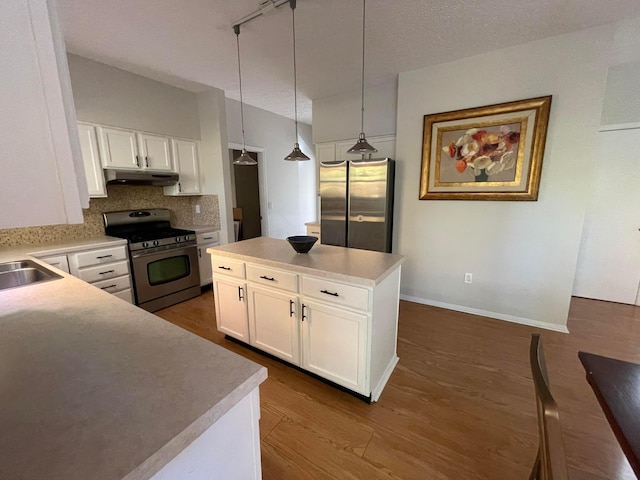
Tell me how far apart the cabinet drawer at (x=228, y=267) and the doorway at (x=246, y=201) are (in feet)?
9.23

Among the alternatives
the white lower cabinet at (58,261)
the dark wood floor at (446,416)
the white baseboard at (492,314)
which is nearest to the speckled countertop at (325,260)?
the dark wood floor at (446,416)

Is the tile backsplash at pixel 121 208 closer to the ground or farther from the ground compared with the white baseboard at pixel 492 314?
farther from the ground

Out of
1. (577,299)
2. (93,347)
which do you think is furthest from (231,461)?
(577,299)

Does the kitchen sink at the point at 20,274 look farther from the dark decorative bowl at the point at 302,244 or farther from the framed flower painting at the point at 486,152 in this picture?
the framed flower painting at the point at 486,152

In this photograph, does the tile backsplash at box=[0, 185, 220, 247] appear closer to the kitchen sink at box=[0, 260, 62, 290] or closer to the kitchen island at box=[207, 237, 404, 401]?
the kitchen sink at box=[0, 260, 62, 290]

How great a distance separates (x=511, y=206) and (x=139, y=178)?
389cm

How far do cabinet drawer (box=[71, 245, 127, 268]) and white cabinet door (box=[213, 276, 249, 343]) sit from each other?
48.7 inches

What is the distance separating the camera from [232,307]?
7.54 feet

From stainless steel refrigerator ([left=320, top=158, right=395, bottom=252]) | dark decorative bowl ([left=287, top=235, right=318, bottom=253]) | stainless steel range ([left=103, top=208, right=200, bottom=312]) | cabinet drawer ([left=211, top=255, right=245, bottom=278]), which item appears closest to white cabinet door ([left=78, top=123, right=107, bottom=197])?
stainless steel range ([left=103, top=208, right=200, bottom=312])

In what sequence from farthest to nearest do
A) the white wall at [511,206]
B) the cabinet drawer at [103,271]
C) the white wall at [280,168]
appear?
the white wall at [280,168] < the cabinet drawer at [103,271] < the white wall at [511,206]

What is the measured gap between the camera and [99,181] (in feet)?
9.09

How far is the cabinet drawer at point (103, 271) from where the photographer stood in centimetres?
256

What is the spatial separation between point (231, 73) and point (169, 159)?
4.21 ft

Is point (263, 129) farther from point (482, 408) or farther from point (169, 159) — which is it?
point (482, 408)
